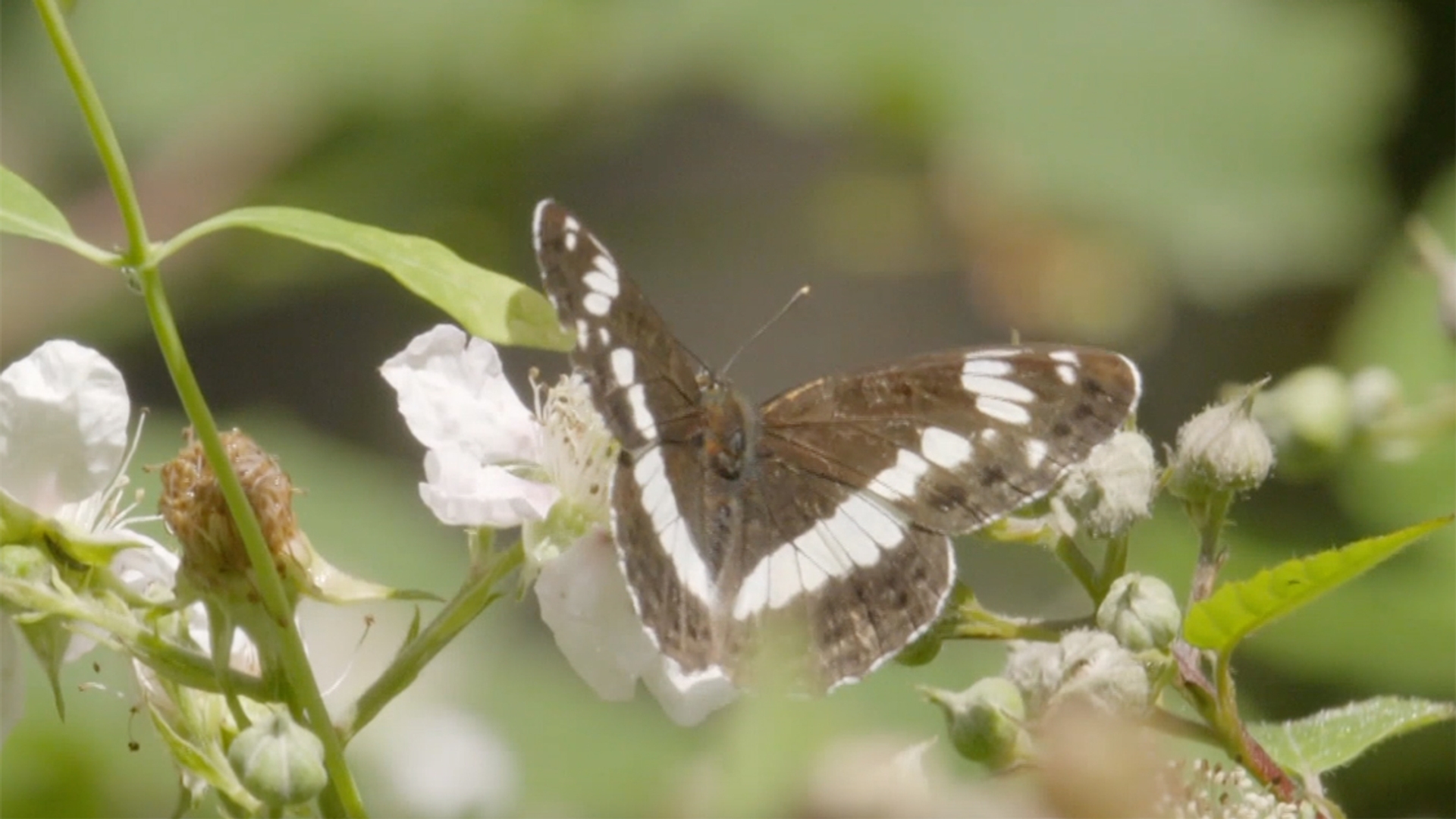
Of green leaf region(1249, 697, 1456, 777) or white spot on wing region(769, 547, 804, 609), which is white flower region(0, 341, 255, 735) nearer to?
white spot on wing region(769, 547, 804, 609)

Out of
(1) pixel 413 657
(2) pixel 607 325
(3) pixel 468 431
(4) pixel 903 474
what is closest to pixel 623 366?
(2) pixel 607 325

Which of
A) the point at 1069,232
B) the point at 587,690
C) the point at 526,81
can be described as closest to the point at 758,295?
the point at 1069,232

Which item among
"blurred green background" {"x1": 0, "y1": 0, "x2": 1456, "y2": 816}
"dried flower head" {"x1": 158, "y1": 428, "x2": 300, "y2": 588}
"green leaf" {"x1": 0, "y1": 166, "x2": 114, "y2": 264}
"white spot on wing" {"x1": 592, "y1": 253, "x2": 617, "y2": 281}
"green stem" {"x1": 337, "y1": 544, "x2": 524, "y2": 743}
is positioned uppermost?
"green leaf" {"x1": 0, "y1": 166, "x2": 114, "y2": 264}

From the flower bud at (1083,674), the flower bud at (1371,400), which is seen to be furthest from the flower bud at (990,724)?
the flower bud at (1371,400)

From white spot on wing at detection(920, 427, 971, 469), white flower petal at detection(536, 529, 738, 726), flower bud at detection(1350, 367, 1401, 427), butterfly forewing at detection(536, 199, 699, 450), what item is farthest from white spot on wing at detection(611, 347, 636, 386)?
flower bud at detection(1350, 367, 1401, 427)

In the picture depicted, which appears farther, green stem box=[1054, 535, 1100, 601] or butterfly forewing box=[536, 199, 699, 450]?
butterfly forewing box=[536, 199, 699, 450]
